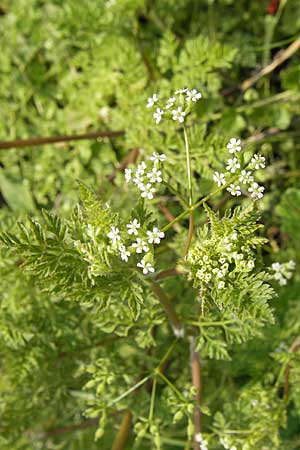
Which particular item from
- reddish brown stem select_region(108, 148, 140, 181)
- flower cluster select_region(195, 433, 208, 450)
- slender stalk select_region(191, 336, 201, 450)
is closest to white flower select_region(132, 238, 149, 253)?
slender stalk select_region(191, 336, 201, 450)

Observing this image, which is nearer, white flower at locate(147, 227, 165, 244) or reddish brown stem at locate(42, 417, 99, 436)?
white flower at locate(147, 227, 165, 244)

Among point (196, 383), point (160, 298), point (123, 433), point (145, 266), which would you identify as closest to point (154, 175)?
point (145, 266)

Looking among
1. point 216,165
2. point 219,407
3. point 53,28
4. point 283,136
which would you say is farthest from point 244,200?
point 53,28

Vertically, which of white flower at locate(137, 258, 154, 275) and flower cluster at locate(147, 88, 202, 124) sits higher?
flower cluster at locate(147, 88, 202, 124)

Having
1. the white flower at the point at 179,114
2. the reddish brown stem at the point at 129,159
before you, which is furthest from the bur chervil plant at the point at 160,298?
the reddish brown stem at the point at 129,159

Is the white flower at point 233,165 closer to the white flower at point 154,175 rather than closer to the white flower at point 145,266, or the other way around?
the white flower at point 154,175

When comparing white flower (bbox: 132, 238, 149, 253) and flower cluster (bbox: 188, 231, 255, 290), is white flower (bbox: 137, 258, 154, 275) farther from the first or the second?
flower cluster (bbox: 188, 231, 255, 290)

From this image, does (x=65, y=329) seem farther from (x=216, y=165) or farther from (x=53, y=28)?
(x=53, y=28)
